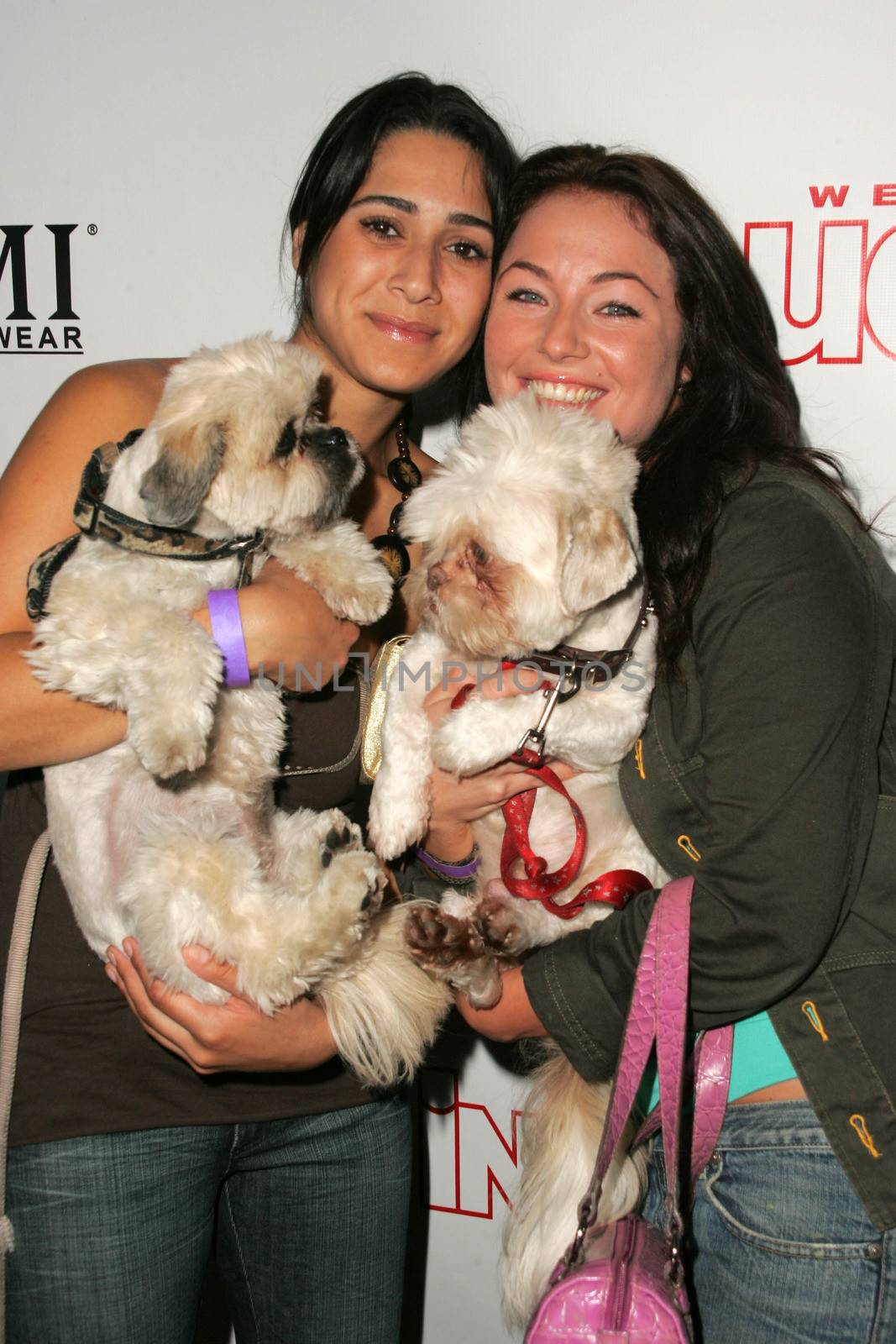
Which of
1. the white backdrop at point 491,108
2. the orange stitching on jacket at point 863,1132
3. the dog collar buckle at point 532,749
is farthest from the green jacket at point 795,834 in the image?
the white backdrop at point 491,108

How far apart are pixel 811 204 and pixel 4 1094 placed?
89.3 inches

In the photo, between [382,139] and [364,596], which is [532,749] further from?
[382,139]

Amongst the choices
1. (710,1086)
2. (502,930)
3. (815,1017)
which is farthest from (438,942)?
(815,1017)

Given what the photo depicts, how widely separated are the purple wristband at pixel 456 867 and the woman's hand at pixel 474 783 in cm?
5

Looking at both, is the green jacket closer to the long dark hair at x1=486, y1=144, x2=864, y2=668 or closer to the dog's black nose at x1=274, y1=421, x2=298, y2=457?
the long dark hair at x1=486, y1=144, x2=864, y2=668

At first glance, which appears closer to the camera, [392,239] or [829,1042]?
[829,1042]

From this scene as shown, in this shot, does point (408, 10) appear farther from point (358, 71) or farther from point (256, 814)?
point (256, 814)

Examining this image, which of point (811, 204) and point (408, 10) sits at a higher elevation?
point (408, 10)

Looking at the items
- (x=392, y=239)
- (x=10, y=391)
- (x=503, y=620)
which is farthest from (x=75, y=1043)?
(x=10, y=391)

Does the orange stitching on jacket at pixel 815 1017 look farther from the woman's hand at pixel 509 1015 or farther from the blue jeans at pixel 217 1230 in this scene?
the blue jeans at pixel 217 1230

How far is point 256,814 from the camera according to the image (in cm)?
167

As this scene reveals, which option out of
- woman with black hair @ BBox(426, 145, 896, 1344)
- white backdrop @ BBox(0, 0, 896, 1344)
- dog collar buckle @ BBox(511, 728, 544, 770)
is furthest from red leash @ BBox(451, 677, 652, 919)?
white backdrop @ BBox(0, 0, 896, 1344)

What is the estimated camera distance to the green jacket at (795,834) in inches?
49.3

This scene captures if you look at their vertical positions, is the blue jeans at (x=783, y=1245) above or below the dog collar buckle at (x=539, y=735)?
below
